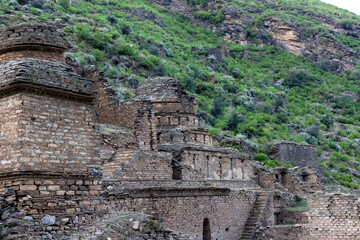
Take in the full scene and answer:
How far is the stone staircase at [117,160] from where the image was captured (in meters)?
17.8

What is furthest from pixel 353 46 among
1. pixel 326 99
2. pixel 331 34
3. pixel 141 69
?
pixel 141 69

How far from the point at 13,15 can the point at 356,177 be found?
1443 inches

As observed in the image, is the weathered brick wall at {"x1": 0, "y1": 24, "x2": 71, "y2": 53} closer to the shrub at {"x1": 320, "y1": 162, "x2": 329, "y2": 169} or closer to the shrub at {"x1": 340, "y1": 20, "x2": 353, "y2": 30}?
the shrub at {"x1": 320, "y1": 162, "x2": 329, "y2": 169}

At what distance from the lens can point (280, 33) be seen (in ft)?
314

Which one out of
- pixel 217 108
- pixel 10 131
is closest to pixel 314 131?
pixel 217 108

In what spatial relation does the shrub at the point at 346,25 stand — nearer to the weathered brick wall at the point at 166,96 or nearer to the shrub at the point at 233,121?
the shrub at the point at 233,121

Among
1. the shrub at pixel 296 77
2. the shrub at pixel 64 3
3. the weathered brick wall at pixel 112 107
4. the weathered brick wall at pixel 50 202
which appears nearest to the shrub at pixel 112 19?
the shrub at pixel 64 3

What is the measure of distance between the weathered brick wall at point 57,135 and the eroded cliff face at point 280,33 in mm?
82887

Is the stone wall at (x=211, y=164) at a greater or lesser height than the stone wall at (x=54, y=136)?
lesser

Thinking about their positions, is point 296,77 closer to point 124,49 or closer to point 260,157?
point 260,157

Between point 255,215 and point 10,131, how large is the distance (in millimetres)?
16516

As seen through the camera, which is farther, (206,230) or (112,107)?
(112,107)

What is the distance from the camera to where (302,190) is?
32500 mm

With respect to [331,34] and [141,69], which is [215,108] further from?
[331,34]
